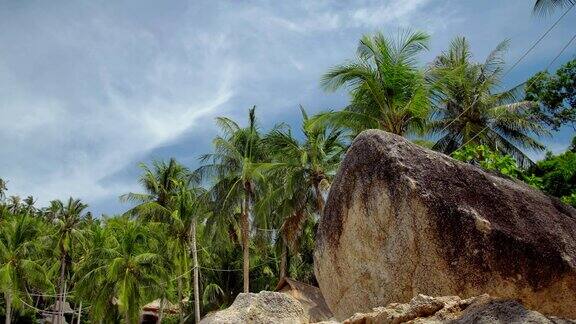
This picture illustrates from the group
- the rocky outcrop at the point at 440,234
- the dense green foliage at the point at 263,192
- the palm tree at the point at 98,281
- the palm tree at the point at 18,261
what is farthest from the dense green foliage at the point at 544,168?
the palm tree at the point at 18,261

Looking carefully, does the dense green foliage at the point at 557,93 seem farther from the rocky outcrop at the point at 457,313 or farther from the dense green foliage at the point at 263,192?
the rocky outcrop at the point at 457,313

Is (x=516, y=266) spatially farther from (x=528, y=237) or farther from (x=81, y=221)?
(x=81, y=221)

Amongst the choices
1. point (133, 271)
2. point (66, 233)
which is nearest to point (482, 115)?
point (133, 271)

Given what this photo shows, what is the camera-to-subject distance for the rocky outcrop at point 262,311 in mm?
5754

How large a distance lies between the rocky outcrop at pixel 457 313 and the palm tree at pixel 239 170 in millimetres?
21193

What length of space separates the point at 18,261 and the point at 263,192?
2131cm

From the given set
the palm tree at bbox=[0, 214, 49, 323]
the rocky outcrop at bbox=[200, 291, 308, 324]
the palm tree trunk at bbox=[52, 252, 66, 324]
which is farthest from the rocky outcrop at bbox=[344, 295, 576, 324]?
the palm tree trunk at bbox=[52, 252, 66, 324]

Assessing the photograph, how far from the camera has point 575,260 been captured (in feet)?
23.0

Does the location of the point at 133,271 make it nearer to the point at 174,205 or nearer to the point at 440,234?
the point at 174,205

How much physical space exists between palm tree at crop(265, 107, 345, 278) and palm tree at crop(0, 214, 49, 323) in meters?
21.0

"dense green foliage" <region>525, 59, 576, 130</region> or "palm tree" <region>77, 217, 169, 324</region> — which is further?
"palm tree" <region>77, 217, 169, 324</region>

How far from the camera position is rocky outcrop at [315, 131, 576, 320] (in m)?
6.97

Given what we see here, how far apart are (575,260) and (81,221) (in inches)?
1700

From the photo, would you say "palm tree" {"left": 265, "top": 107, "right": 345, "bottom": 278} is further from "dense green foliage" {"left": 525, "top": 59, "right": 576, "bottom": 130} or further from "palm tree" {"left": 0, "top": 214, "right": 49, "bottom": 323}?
"palm tree" {"left": 0, "top": 214, "right": 49, "bottom": 323}
